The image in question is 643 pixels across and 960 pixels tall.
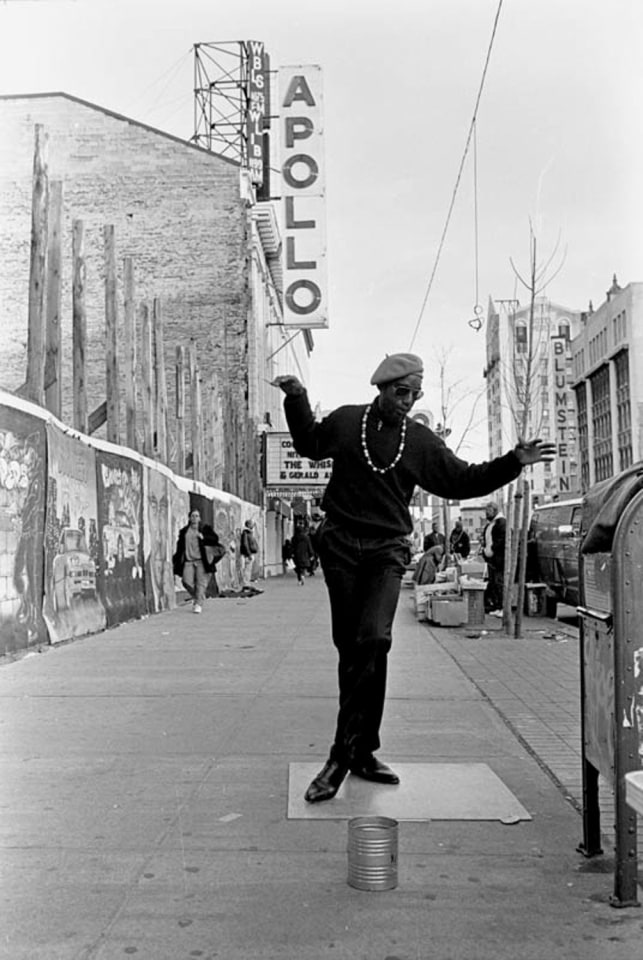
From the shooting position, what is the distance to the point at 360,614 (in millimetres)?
4668

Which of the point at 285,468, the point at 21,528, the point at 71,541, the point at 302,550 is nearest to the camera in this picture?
the point at 21,528

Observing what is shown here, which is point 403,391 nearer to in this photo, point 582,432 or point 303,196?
point 303,196

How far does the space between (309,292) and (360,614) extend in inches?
1288

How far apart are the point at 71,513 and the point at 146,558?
170 inches

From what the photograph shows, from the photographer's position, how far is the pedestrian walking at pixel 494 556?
1584 centimetres

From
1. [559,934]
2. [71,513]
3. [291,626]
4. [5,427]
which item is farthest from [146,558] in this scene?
[559,934]

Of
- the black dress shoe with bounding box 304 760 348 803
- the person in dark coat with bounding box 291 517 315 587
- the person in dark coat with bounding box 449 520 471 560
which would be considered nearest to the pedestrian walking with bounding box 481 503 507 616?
the person in dark coat with bounding box 449 520 471 560

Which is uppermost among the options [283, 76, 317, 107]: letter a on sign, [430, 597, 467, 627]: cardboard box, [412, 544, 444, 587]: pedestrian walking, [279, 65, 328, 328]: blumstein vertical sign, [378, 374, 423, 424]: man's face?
[283, 76, 317, 107]: letter a on sign

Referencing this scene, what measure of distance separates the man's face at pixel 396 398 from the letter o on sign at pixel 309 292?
1257 inches

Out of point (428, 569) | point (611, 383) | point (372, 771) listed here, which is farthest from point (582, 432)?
point (372, 771)

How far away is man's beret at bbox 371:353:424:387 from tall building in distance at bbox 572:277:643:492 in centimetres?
9901

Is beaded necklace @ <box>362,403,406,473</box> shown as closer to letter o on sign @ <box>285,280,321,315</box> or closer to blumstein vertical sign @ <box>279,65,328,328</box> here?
blumstein vertical sign @ <box>279,65,328,328</box>

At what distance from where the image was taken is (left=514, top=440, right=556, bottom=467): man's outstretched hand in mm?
4297

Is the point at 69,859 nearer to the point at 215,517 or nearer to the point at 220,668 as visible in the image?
the point at 220,668
